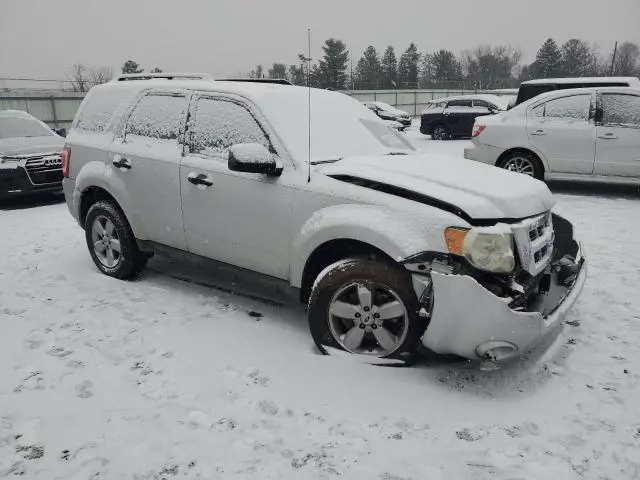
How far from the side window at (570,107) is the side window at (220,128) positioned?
613 cm

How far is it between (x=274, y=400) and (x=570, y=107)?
23.4 ft

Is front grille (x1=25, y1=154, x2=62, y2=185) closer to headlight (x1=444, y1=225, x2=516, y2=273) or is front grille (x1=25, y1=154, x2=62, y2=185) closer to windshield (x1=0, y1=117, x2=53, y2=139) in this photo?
windshield (x1=0, y1=117, x2=53, y2=139)

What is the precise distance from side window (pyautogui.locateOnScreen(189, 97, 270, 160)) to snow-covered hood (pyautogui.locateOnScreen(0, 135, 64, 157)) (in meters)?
5.60

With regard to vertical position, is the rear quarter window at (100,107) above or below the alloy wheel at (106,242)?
above

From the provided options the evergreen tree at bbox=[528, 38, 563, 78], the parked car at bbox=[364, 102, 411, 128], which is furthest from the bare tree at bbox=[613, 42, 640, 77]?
the parked car at bbox=[364, 102, 411, 128]

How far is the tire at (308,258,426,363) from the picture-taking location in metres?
2.82

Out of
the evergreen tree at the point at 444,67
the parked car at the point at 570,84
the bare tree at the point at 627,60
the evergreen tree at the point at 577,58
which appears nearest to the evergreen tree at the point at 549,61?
the evergreen tree at the point at 577,58

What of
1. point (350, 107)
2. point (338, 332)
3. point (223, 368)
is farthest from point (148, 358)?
point (350, 107)

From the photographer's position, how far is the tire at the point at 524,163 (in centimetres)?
806

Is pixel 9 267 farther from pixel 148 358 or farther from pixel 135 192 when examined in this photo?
pixel 148 358

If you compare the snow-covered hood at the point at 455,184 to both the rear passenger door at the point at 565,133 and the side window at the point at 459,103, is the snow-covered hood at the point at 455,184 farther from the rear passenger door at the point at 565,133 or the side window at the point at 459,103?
the side window at the point at 459,103

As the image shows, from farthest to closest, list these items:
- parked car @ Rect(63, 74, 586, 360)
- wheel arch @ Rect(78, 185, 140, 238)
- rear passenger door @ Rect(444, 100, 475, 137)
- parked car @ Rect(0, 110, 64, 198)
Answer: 1. rear passenger door @ Rect(444, 100, 475, 137)
2. parked car @ Rect(0, 110, 64, 198)
3. wheel arch @ Rect(78, 185, 140, 238)
4. parked car @ Rect(63, 74, 586, 360)

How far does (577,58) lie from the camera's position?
72.3 metres

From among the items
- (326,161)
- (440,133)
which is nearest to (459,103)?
(440,133)
